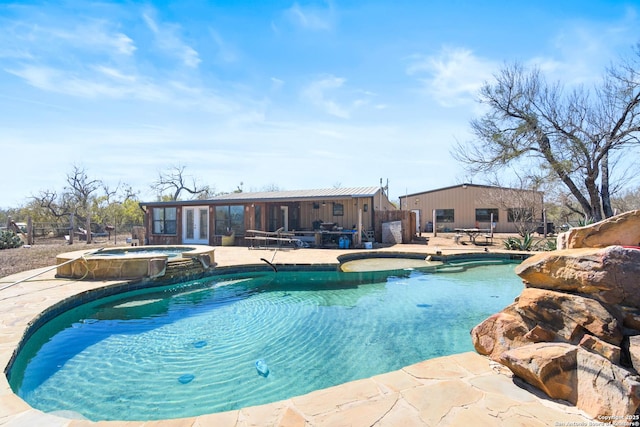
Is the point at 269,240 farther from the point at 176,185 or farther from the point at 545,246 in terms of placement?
the point at 176,185

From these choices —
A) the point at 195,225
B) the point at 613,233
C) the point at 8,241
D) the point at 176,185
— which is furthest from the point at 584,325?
the point at 176,185

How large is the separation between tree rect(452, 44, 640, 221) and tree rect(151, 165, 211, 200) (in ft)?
95.4

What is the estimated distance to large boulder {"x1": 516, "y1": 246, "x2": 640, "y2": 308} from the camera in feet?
8.58

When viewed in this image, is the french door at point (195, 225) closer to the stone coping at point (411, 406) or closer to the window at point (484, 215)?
the stone coping at point (411, 406)

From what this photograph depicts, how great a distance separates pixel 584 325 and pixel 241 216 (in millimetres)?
13941

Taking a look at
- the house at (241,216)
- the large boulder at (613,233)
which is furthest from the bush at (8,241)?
the large boulder at (613,233)

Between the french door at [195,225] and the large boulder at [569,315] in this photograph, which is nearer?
the large boulder at [569,315]

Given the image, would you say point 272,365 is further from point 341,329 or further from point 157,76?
point 157,76

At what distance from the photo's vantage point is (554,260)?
3100mm

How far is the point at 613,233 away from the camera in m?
3.12

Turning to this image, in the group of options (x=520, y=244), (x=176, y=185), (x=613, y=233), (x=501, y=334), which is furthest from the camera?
(x=176, y=185)

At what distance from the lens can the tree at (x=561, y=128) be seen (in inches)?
403

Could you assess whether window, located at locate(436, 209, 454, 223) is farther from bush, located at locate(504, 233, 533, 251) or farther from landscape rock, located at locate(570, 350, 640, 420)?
landscape rock, located at locate(570, 350, 640, 420)

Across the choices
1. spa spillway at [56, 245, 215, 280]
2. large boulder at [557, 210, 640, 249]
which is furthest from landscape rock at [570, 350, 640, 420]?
spa spillway at [56, 245, 215, 280]
